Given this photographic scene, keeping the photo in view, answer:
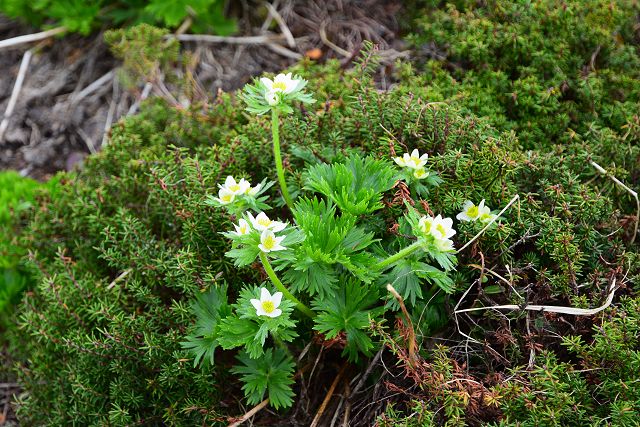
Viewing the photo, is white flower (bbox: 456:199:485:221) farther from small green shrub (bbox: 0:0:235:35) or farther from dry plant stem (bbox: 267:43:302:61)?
small green shrub (bbox: 0:0:235:35)

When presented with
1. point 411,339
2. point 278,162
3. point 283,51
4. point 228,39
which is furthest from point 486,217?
point 228,39

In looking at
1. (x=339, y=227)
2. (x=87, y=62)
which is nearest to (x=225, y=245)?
(x=339, y=227)

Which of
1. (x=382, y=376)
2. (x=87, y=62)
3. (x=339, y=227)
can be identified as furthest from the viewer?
(x=87, y=62)

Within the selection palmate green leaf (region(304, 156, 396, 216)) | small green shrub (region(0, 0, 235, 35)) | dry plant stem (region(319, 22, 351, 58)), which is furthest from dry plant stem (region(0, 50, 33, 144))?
palmate green leaf (region(304, 156, 396, 216))

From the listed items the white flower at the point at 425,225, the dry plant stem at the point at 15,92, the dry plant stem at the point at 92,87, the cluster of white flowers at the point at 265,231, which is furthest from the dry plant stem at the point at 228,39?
the white flower at the point at 425,225

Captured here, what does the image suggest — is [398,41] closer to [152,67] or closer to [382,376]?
[152,67]

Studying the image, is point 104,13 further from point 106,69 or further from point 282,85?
point 282,85
